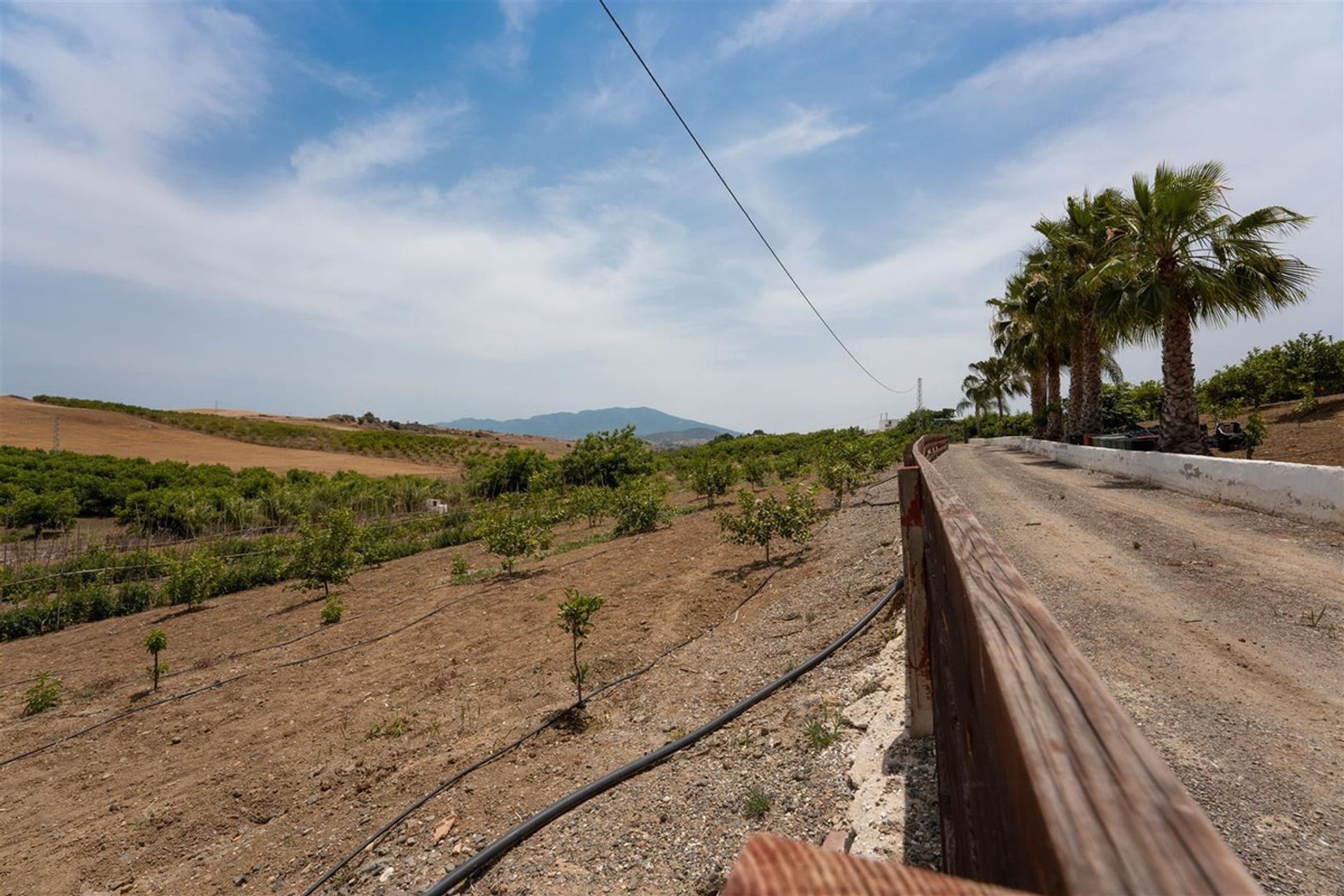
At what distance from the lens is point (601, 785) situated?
13.2ft

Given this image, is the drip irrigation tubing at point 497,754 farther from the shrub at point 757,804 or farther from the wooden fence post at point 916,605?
the wooden fence post at point 916,605

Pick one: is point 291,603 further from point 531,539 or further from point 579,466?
point 579,466

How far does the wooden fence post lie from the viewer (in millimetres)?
2947

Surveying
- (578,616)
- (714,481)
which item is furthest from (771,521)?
(714,481)

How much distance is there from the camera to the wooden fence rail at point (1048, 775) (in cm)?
46

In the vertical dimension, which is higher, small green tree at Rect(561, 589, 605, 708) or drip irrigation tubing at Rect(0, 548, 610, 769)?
small green tree at Rect(561, 589, 605, 708)

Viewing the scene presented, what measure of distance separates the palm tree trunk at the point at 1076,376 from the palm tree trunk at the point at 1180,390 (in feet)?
28.5

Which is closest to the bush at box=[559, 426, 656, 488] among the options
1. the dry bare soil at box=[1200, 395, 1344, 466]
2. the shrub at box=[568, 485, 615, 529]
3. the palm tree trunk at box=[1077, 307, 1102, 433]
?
the shrub at box=[568, 485, 615, 529]

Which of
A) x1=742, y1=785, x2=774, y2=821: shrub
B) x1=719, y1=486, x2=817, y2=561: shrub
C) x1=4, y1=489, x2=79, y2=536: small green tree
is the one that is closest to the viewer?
x1=742, y1=785, x2=774, y2=821: shrub

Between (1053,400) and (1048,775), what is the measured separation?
32.6m

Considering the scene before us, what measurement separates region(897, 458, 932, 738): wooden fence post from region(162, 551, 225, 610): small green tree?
1481 centimetres

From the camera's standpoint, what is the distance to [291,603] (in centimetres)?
1238

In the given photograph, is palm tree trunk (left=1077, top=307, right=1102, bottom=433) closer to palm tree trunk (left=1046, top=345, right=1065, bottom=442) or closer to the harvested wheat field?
palm tree trunk (left=1046, top=345, right=1065, bottom=442)

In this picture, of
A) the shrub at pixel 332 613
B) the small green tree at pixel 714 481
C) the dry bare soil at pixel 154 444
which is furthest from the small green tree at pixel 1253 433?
the dry bare soil at pixel 154 444
